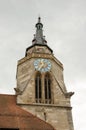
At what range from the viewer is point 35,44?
39.9m

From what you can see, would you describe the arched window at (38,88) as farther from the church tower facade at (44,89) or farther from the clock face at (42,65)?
the clock face at (42,65)

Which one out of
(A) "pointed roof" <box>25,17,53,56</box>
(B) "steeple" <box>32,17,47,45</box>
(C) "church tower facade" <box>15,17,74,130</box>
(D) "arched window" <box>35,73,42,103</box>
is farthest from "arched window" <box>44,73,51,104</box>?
(B) "steeple" <box>32,17,47,45</box>

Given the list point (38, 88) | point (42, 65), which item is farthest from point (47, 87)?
point (42, 65)

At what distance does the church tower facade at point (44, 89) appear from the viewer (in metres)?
33.4

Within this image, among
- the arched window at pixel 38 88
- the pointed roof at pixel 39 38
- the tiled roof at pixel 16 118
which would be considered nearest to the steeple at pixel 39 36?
the pointed roof at pixel 39 38

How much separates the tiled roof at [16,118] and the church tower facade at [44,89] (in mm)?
925

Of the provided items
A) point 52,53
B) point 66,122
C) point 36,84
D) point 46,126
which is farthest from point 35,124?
point 52,53

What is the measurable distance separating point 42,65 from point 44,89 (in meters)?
2.57

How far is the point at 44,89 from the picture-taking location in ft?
117

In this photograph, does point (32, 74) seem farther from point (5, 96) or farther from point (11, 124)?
point (11, 124)

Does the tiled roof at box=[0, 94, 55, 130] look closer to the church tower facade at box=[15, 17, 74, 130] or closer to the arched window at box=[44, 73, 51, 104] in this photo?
the church tower facade at box=[15, 17, 74, 130]

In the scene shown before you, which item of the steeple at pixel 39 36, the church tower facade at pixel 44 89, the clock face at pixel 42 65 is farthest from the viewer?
the steeple at pixel 39 36

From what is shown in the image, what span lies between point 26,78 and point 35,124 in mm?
6968

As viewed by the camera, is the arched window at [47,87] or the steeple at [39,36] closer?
the arched window at [47,87]
